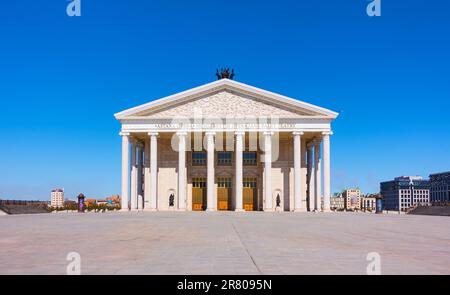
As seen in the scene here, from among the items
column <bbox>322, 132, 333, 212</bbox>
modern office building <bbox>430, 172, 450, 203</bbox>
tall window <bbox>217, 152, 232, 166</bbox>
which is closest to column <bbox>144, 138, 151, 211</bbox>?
tall window <bbox>217, 152, 232, 166</bbox>

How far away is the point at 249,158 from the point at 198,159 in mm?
7424

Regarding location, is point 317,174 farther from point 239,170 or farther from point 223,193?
point 223,193

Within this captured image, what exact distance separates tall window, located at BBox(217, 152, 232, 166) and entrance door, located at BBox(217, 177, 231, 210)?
218 cm

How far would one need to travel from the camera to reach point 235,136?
197ft

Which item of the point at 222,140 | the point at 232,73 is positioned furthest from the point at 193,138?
the point at 232,73

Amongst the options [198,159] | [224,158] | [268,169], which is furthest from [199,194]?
[268,169]

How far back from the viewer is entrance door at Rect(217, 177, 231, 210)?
6681cm

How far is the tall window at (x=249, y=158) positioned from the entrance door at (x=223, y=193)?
11.6ft

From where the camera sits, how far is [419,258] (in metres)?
12.6

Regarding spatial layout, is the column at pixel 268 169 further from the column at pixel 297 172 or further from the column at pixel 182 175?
the column at pixel 182 175

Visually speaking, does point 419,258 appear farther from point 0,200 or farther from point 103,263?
point 0,200

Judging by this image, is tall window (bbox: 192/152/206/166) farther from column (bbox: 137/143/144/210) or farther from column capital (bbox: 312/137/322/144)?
column capital (bbox: 312/137/322/144)

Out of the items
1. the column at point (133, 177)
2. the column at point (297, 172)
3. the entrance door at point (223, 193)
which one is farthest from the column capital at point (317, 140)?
the column at point (133, 177)

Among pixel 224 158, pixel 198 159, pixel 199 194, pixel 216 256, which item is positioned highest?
pixel 224 158
